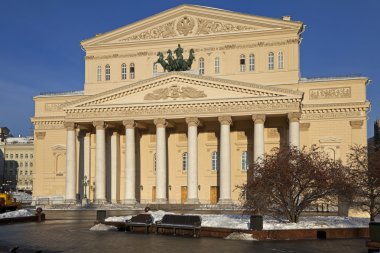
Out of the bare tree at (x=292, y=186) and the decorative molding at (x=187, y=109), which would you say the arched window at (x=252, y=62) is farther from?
the bare tree at (x=292, y=186)

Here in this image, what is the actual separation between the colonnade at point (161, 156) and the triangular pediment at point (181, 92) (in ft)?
Answer: 6.86

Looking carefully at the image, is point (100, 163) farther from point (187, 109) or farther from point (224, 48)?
point (224, 48)

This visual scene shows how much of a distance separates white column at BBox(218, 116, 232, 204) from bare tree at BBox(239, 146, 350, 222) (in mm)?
27277

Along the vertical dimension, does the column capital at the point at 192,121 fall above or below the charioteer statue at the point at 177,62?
below

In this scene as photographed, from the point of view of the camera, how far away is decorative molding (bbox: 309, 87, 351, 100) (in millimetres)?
61281

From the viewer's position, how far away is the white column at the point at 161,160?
195 ft

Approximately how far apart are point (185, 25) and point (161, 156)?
693 inches

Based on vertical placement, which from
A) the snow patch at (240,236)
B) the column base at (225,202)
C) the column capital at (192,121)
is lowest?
the column base at (225,202)

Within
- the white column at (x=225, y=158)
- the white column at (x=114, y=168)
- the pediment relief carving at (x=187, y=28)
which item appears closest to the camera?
the white column at (x=225, y=158)

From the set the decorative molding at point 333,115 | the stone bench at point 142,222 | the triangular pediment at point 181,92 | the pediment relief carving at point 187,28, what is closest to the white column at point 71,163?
the triangular pediment at point 181,92

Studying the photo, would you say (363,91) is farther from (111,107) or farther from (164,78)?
(111,107)

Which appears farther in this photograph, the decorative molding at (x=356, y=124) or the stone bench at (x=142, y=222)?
the decorative molding at (x=356, y=124)

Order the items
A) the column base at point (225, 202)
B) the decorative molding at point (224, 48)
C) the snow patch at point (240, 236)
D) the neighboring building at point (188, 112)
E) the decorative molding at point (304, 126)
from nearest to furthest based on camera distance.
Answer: the snow patch at point (240, 236) → the column base at point (225, 202) → the neighboring building at point (188, 112) → the decorative molding at point (304, 126) → the decorative molding at point (224, 48)

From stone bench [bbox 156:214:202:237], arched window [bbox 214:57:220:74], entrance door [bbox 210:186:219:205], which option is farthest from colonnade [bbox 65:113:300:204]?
stone bench [bbox 156:214:202:237]
